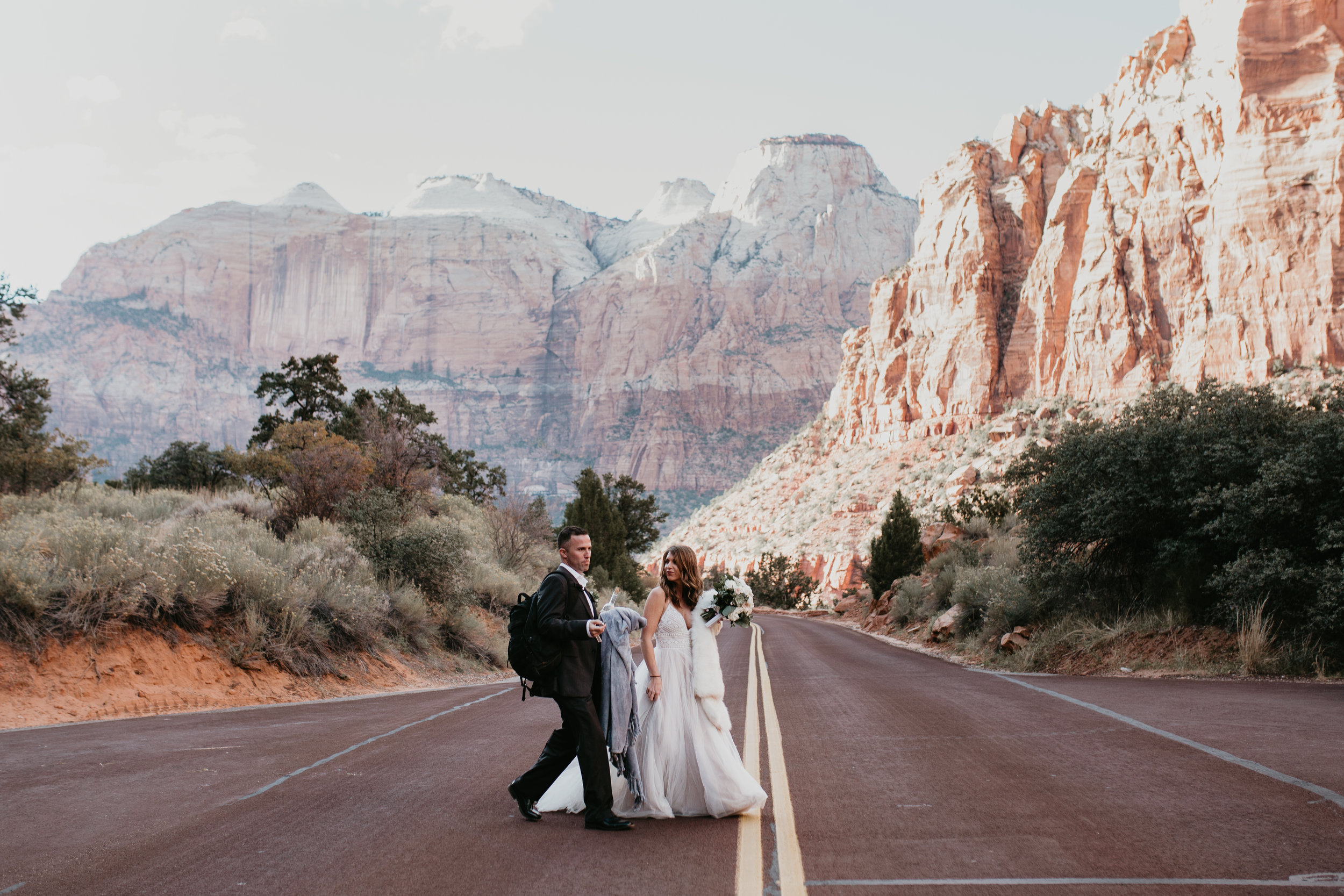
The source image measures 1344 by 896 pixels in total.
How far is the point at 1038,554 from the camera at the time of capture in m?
17.3

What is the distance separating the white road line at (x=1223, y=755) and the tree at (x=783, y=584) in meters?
55.8

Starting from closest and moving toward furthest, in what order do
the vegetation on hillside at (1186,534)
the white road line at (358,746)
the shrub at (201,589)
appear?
the white road line at (358,746)
the shrub at (201,589)
the vegetation on hillside at (1186,534)

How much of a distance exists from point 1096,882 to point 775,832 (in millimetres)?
1720

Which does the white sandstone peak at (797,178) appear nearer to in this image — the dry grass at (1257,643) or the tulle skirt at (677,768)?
the dry grass at (1257,643)

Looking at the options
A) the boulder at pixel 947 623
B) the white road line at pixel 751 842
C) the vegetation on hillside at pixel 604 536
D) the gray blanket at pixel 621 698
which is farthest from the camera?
the vegetation on hillside at pixel 604 536

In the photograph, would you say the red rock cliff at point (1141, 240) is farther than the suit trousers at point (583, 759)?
Yes

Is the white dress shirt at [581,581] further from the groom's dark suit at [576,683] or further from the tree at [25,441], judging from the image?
the tree at [25,441]

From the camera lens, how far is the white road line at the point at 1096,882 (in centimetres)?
418

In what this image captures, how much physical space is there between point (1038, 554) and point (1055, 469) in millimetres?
1593

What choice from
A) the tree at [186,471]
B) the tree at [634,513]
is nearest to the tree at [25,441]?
the tree at [186,471]

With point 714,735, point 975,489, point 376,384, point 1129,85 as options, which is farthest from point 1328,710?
point 376,384

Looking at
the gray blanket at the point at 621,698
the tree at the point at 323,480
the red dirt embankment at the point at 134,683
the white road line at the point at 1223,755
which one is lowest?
the red dirt embankment at the point at 134,683

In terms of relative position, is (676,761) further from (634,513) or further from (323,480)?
(634,513)

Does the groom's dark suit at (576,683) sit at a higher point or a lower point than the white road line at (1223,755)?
higher
